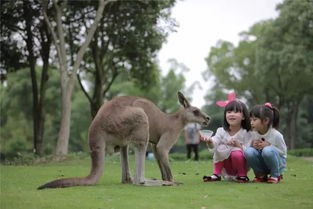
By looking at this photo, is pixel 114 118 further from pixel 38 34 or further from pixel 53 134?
pixel 53 134

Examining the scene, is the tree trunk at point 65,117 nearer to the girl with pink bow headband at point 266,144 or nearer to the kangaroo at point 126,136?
the kangaroo at point 126,136

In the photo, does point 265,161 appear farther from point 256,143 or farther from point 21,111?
point 21,111

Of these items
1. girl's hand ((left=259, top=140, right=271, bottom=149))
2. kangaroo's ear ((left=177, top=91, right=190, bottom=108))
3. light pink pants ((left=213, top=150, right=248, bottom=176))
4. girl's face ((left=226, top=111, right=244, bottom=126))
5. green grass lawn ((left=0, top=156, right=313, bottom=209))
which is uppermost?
kangaroo's ear ((left=177, top=91, right=190, bottom=108))

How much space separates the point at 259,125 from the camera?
305 inches

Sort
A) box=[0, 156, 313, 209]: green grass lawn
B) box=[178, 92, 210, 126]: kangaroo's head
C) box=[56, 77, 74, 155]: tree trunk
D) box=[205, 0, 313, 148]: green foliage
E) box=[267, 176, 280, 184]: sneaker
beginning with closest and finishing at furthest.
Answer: box=[0, 156, 313, 209]: green grass lawn, box=[267, 176, 280, 184]: sneaker, box=[178, 92, 210, 126]: kangaroo's head, box=[56, 77, 74, 155]: tree trunk, box=[205, 0, 313, 148]: green foliage

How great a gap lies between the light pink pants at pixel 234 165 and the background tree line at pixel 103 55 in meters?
11.4

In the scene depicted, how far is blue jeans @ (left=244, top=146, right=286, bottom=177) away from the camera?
7.49 m

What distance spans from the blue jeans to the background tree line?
12.0 metres

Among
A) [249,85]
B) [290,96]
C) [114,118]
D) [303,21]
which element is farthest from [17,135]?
[114,118]

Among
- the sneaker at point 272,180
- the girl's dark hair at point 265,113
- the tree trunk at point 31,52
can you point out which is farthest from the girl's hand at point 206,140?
the tree trunk at point 31,52

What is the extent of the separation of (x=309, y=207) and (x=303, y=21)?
24.8m

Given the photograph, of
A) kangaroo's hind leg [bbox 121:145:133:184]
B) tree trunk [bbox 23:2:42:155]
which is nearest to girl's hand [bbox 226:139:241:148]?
kangaroo's hind leg [bbox 121:145:133:184]

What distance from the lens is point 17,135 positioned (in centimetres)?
4556

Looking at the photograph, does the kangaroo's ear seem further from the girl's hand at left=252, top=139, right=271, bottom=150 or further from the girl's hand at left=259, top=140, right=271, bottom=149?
the girl's hand at left=259, top=140, right=271, bottom=149
